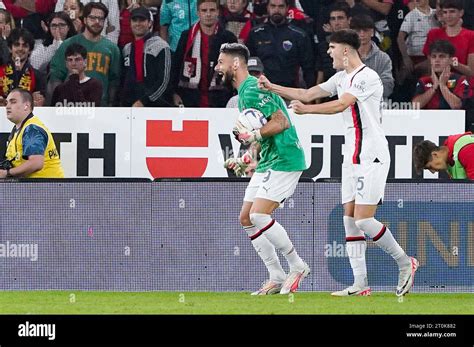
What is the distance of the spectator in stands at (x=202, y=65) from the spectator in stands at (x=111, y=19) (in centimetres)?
76

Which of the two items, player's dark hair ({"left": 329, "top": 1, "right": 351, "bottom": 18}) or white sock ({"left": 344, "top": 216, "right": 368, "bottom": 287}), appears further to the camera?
player's dark hair ({"left": 329, "top": 1, "right": 351, "bottom": 18})

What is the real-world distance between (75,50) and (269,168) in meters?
3.56

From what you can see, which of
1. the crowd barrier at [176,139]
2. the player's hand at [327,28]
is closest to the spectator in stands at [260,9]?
the player's hand at [327,28]

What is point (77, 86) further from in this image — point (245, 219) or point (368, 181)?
point (368, 181)

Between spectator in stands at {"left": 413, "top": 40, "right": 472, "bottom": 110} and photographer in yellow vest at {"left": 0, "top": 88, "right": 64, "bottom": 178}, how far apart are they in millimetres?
3985

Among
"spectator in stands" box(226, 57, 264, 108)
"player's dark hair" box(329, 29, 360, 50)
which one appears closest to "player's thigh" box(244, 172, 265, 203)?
"player's dark hair" box(329, 29, 360, 50)

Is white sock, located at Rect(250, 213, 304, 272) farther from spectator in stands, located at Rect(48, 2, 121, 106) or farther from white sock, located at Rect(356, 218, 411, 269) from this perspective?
spectator in stands, located at Rect(48, 2, 121, 106)

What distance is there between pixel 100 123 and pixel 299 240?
8.54 feet

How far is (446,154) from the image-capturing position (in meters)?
13.0

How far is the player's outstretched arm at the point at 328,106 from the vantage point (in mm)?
11172

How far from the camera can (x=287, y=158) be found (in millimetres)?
12008

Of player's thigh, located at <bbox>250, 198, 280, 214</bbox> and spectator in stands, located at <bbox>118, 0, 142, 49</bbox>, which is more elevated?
spectator in stands, located at <bbox>118, 0, 142, 49</bbox>

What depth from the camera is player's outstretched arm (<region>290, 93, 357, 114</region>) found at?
36.7 ft
